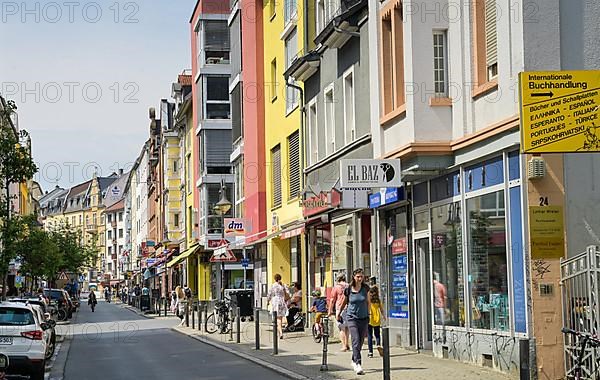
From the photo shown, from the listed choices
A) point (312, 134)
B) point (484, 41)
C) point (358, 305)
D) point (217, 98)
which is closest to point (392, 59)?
point (484, 41)

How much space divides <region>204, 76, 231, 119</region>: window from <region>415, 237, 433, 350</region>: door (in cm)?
3810

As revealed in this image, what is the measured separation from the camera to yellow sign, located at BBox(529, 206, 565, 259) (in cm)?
1599

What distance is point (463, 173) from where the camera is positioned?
755 inches

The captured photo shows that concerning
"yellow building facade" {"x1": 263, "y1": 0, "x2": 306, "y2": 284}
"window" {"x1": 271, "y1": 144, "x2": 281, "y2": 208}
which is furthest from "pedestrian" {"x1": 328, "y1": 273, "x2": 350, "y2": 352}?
"window" {"x1": 271, "y1": 144, "x2": 281, "y2": 208}

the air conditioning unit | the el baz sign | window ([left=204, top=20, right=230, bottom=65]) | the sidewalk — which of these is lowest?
the sidewalk

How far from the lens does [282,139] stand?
36656mm

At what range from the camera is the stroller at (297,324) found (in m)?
32.1

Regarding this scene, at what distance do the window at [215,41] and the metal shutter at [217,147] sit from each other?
13.7ft

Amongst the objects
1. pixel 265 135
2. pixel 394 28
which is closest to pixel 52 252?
pixel 265 135

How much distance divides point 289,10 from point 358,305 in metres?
17.4

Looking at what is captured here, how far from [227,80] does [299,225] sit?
27.5 meters

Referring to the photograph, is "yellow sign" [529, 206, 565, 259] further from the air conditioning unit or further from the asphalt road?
the asphalt road

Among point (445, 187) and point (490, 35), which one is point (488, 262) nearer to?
point (445, 187)

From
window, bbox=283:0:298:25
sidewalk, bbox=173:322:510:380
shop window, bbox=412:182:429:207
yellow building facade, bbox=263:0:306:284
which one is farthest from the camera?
yellow building facade, bbox=263:0:306:284
